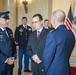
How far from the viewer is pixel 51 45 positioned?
3.15m

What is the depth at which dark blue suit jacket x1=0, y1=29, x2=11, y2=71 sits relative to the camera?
165 inches

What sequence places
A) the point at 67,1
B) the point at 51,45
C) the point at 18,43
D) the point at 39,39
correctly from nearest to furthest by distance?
the point at 51,45
the point at 39,39
the point at 18,43
the point at 67,1

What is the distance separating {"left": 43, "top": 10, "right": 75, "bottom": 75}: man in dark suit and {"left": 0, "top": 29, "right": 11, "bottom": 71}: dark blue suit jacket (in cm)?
112

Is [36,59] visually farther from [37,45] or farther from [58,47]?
[58,47]

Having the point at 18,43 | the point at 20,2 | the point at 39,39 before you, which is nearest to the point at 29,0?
the point at 20,2

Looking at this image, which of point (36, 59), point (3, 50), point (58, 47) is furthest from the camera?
point (3, 50)

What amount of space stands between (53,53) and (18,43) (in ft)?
14.9

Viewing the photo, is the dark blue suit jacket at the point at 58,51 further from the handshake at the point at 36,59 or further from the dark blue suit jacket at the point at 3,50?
the dark blue suit jacket at the point at 3,50

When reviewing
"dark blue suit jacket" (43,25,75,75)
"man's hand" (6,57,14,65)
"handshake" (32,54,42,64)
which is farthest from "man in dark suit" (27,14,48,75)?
"dark blue suit jacket" (43,25,75,75)

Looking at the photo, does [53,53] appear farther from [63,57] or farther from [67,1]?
[67,1]

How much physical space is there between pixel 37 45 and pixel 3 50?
22.9 inches

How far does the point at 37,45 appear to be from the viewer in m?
4.11

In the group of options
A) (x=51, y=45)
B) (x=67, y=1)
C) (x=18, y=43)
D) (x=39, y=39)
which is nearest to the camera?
(x=51, y=45)

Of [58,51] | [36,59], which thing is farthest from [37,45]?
[58,51]
